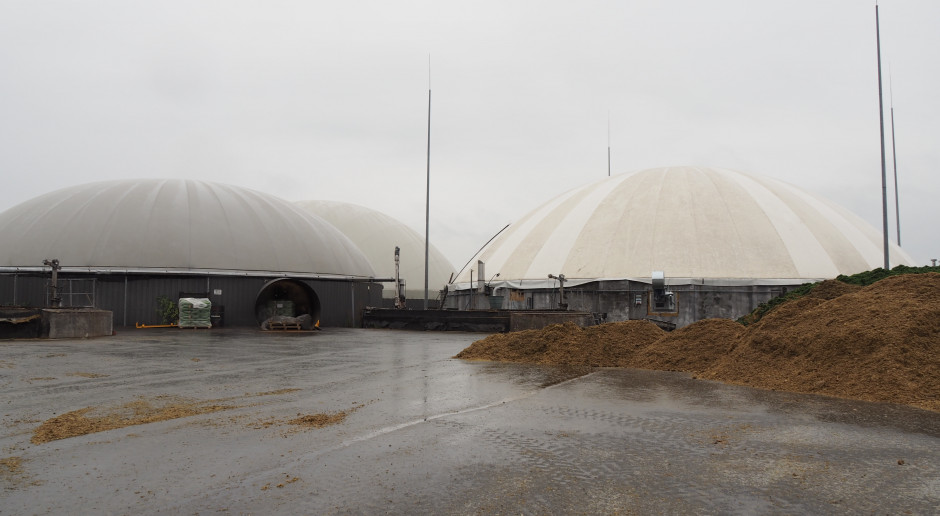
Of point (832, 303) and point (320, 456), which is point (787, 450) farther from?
point (832, 303)

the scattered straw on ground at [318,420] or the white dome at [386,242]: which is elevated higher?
the white dome at [386,242]

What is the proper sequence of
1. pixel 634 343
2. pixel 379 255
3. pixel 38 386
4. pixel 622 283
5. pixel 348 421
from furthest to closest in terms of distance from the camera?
pixel 379 255
pixel 622 283
pixel 634 343
pixel 38 386
pixel 348 421

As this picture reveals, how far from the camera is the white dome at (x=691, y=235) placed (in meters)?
33.3

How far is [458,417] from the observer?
7.34 metres

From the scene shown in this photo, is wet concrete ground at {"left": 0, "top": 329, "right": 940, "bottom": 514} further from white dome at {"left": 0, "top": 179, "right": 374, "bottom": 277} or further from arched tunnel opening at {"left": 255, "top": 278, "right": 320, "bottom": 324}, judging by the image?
white dome at {"left": 0, "top": 179, "right": 374, "bottom": 277}

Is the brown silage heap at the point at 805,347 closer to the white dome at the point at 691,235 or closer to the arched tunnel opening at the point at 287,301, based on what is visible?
the white dome at the point at 691,235

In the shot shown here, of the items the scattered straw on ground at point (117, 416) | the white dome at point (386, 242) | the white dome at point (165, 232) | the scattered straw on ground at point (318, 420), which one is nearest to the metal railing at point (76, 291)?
the white dome at point (165, 232)

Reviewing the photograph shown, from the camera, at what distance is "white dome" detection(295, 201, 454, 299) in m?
66.0

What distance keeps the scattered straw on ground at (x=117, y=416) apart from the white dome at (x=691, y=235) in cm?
2781

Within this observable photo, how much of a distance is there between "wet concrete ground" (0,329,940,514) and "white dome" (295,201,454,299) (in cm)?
5527

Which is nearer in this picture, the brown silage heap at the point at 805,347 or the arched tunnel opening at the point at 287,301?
the brown silage heap at the point at 805,347

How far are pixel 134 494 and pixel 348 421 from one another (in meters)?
2.86

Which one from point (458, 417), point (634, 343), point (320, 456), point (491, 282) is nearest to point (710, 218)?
point (491, 282)

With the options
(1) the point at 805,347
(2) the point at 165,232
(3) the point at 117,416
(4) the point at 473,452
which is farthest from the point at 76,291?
(1) the point at 805,347
